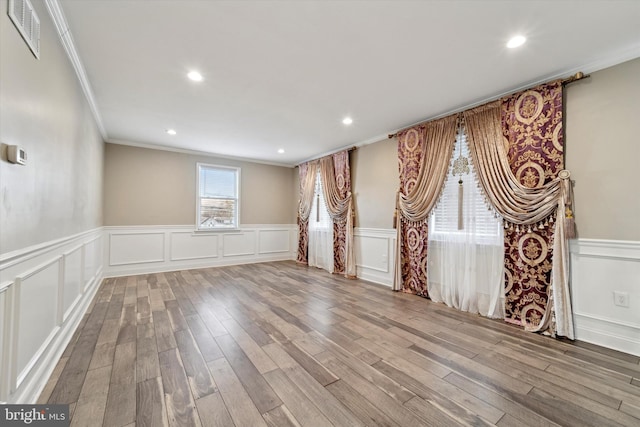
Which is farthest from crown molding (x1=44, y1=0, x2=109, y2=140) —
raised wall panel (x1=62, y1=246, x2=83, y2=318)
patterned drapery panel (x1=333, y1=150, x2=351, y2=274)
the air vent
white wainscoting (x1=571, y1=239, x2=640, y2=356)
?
white wainscoting (x1=571, y1=239, x2=640, y2=356)

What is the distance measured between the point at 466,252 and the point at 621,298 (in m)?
1.27

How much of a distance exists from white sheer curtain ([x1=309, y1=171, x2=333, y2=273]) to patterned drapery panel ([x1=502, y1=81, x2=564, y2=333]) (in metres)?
3.15

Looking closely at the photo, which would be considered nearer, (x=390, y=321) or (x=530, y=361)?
(x=530, y=361)

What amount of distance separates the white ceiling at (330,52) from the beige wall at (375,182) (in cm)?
85

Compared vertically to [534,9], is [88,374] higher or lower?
lower

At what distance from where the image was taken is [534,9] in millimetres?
1692

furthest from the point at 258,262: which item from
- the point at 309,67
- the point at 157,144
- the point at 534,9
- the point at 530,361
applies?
the point at 534,9

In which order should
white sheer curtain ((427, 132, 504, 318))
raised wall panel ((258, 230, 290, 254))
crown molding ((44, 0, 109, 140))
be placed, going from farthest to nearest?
raised wall panel ((258, 230, 290, 254)) → white sheer curtain ((427, 132, 504, 318)) → crown molding ((44, 0, 109, 140))

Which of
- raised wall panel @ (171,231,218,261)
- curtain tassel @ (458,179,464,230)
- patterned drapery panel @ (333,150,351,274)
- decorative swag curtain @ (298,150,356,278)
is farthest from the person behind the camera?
raised wall panel @ (171,231,218,261)

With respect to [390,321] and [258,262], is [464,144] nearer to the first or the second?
[390,321]

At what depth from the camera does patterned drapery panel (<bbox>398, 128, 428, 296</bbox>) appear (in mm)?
3621

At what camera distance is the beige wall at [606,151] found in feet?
7.02

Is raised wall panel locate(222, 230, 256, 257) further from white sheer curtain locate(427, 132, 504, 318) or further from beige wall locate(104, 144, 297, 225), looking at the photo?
white sheer curtain locate(427, 132, 504, 318)

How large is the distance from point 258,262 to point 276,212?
4.45ft
